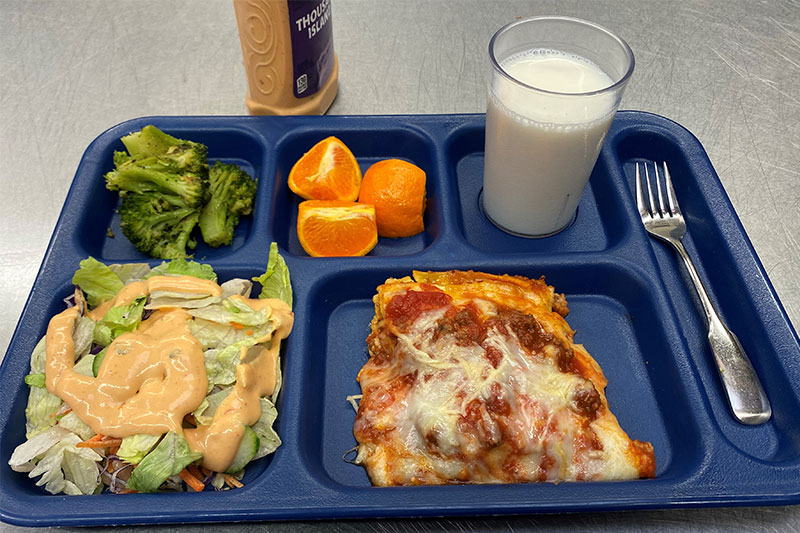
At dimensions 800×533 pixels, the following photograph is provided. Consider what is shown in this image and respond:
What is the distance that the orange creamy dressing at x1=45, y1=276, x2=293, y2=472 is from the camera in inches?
66.2

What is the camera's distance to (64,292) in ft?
6.80

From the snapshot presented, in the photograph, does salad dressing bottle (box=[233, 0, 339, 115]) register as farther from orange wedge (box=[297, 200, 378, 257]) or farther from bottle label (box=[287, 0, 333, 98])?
orange wedge (box=[297, 200, 378, 257])

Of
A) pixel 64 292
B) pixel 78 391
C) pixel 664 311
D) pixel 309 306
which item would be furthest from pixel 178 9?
pixel 664 311

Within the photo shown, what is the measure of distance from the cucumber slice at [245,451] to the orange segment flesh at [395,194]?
1.01 metres

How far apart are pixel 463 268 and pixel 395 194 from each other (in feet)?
1.34

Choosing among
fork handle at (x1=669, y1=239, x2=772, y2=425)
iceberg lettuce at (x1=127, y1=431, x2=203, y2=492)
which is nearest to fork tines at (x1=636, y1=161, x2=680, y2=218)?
fork handle at (x1=669, y1=239, x2=772, y2=425)

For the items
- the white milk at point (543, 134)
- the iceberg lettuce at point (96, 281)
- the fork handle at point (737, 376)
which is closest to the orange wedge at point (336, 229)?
the white milk at point (543, 134)

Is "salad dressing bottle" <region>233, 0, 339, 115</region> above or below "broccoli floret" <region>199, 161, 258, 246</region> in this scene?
above

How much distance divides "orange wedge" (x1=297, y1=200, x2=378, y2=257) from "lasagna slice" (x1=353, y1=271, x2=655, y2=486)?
0.41 meters

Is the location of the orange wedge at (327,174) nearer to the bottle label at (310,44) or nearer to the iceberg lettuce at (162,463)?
the bottle label at (310,44)

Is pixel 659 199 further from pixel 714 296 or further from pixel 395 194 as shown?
pixel 395 194

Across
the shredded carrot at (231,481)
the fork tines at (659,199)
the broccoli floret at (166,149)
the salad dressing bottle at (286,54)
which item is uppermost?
the salad dressing bottle at (286,54)

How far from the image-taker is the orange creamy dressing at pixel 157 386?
5.51 feet

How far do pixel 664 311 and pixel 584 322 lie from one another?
291 mm
